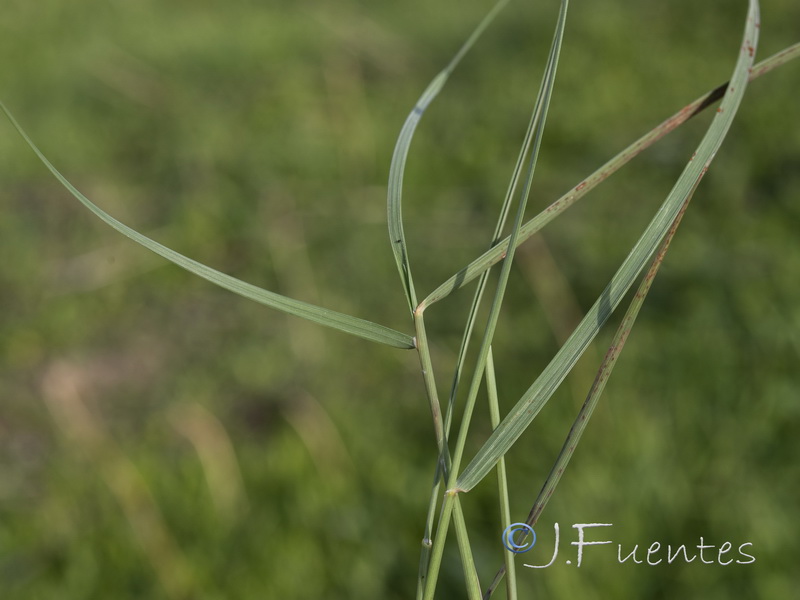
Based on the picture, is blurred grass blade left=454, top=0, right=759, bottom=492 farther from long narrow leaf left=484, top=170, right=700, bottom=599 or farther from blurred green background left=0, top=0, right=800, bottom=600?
blurred green background left=0, top=0, right=800, bottom=600

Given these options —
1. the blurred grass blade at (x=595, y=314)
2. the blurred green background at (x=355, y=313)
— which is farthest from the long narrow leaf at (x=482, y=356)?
the blurred green background at (x=355, y=313)

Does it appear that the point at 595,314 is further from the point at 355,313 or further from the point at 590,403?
the point at 355,313

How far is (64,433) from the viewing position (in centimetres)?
121

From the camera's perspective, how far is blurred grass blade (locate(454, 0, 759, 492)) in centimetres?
29

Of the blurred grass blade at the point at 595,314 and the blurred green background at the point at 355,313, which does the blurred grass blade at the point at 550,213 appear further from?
the blurred green background at the point at 355,313

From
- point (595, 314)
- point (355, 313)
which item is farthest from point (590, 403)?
point (355, 313)

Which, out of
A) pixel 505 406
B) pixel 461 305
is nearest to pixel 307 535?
pixel 505 406

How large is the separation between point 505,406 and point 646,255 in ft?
2.77

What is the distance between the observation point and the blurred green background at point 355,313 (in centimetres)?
90

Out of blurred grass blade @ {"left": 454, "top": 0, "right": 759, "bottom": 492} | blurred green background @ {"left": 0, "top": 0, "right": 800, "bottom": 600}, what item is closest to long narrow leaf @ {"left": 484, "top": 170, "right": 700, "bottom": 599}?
blurred grass blade @ {"left": 454, "top": 0, "right": 759, "bottom": 492}

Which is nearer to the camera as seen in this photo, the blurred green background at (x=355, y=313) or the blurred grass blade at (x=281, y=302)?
the blurred grass blade at (x=281, y=302)

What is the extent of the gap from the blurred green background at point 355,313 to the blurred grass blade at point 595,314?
0.49m

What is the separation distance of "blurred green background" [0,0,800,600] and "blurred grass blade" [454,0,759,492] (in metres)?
0.49

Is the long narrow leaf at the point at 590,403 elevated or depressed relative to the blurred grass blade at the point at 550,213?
depressed
